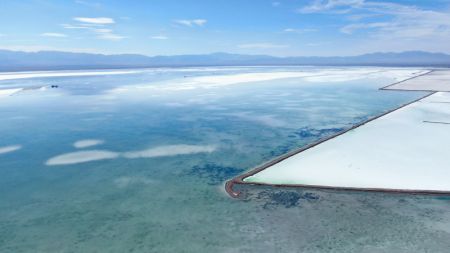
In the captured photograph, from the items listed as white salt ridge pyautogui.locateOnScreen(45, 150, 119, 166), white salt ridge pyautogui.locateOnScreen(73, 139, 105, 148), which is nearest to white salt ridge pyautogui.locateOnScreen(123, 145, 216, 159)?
white salt ridge pyautogui.locateOnScreen(45, 150, 119, 166)

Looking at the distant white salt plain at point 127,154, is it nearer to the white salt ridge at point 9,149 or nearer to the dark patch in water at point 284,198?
the white salt ridge at point 9,149

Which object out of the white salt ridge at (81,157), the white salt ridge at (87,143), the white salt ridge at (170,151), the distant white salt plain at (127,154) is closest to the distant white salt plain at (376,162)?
the white salt ridge at (170,151)

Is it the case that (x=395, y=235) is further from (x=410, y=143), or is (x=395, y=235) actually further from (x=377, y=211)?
(x=410, y=143)

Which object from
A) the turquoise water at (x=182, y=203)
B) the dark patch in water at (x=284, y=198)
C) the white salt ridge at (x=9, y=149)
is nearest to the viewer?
the turquoise water at (x=182, y=203)

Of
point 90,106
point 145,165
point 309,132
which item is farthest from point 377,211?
point 90,106

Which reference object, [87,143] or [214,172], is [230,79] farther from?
[214,172]

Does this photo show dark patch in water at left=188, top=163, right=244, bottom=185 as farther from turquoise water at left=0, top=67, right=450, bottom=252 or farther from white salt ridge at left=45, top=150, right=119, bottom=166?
white salt ridge at left=45, top=150, right=119, bottom=166
